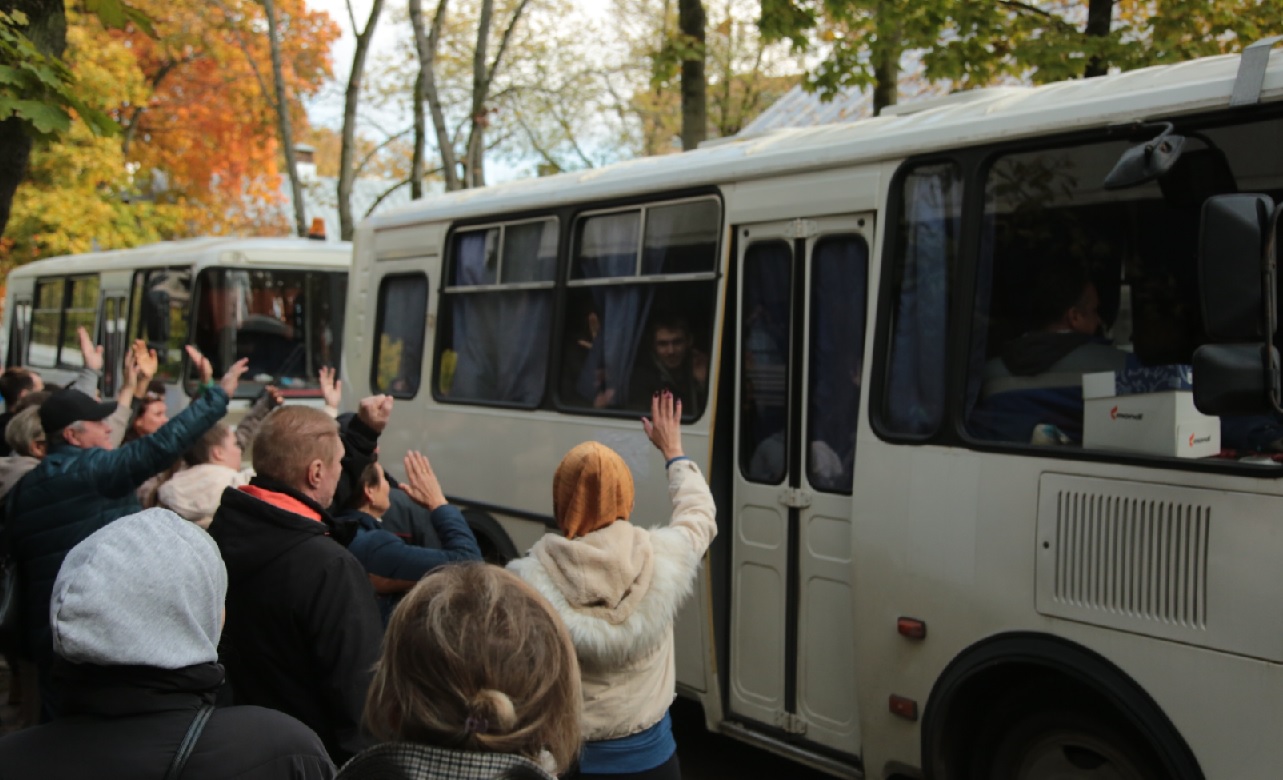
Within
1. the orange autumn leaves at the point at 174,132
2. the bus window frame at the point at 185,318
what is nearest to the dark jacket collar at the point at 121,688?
the bus window frame at the point at 185,318

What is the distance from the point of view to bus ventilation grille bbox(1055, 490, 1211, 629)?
404cm

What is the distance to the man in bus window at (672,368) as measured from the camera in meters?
6.19

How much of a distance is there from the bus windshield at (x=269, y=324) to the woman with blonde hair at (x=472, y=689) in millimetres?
13077

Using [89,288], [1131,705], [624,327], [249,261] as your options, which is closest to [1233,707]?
[1131,705]

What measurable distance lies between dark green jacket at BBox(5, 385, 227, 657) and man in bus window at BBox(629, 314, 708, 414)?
228 cm

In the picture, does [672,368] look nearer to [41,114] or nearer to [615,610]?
[615,610]

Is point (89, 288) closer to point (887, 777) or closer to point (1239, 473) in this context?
point (887, 777)

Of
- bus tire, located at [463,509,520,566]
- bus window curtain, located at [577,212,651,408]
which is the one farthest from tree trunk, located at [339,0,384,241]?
bus window curtain, located at [577,212,651,408]

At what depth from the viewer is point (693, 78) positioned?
13.3m

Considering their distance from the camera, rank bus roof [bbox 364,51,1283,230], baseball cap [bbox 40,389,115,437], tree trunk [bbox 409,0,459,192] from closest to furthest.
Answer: bus roof [bbox 364,51,1283,230] < baseball cap [bbox 40,389,115,437] < tree trunk [bbox 409,0,459,192]

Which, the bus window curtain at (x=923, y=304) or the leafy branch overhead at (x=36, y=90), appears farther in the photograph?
the leafy branch overhead at (x=36, y=90)

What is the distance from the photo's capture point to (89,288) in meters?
18.5

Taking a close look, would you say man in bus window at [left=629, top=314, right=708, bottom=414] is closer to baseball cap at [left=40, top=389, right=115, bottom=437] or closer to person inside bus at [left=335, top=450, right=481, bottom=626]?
person inside bus at [left=335, top=450, right=481, bottom=626]

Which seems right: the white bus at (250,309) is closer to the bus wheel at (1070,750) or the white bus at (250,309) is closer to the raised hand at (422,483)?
the raised hand at (422,483)
